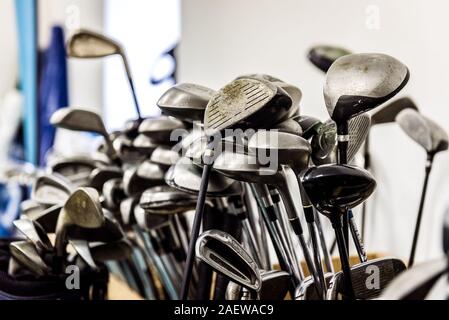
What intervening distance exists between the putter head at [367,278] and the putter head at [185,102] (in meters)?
0.30

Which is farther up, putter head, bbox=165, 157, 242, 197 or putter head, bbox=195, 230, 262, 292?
putter head, bbox=165, 157, 242, 197

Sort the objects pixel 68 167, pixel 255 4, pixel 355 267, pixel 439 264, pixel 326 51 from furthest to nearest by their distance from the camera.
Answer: pixel 255 4 → pixel 68 167 → pixel 326 51 → pixel 355 267 → pixel 439 264

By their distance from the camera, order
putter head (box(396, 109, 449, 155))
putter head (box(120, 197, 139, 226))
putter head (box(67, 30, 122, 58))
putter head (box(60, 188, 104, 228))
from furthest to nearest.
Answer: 1. putter head (box(67, 30, 122, 58))
2. putter head (box(120, 197, 139, 226))
3. putter head (box(396, 109, 449, 155))
4. putter head (box(60, 188, 104, 228))

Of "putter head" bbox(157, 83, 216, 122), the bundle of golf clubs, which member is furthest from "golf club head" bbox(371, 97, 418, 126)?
"putter head" bbox(157, 83, 216, 122)

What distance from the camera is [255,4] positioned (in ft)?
5.20

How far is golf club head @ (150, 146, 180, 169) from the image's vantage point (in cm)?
98

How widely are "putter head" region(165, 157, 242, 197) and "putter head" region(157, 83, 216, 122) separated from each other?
8 centimetres

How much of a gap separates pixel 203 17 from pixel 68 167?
2.43 ft

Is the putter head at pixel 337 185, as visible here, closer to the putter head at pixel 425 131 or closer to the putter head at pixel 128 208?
the putter head at pixel 425 131

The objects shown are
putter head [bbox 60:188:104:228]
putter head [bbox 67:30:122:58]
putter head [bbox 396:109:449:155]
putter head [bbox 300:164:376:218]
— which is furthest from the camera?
putter head [bbox 67:30:122:58]

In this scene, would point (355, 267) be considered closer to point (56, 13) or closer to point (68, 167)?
point (68, 167)

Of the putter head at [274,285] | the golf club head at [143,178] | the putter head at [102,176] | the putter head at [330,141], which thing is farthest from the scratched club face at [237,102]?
the putter head at [102,176]

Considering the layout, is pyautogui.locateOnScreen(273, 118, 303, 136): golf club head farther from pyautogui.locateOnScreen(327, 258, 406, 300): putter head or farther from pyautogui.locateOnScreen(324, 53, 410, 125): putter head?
pyautogui.locateOnScreen(327, 258, 406, 300): putter head
